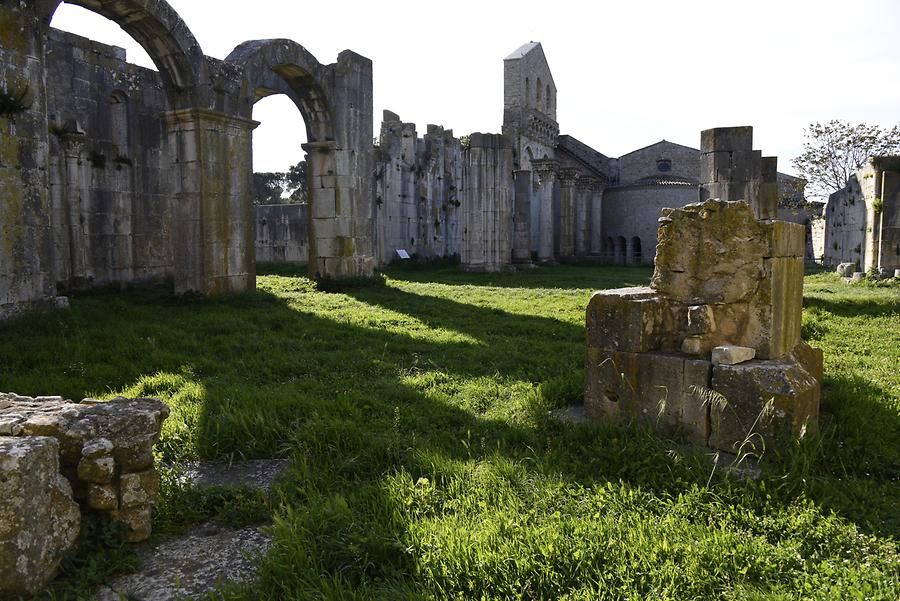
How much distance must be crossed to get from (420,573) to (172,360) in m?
4.85

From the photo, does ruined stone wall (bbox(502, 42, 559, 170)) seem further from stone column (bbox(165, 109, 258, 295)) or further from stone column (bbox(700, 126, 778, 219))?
stone column (bbox(165, 109, 258, 295))

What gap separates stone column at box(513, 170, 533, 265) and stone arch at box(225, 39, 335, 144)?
12128 mm

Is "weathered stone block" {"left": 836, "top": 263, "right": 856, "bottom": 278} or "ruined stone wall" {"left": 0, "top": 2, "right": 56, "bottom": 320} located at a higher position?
"ruined stone wall" {"left": 0, "top": 2, "right": 56, "bottom": 320}

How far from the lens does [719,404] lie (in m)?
4.20

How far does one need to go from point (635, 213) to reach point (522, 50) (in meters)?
12.7

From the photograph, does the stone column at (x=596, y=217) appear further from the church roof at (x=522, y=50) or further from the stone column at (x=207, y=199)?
the stone column at (x=207, y=199)

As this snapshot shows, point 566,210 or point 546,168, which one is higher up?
point 546,168

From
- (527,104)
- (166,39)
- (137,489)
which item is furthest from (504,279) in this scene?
(527,104)

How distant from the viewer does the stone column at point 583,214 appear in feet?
107

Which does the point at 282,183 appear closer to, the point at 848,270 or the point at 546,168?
the point at 546,168

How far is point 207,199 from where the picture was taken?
1111 centimetres

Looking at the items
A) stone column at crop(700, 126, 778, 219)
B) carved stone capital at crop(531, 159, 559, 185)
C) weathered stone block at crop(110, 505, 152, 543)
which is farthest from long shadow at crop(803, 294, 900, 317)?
carved stone capital at crop(531, 159, 559, 185)

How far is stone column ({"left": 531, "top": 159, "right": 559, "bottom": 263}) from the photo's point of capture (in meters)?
29.1

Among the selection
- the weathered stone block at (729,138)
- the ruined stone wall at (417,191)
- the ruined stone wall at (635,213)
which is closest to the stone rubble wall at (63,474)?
the weathered stone block at (729,138)
